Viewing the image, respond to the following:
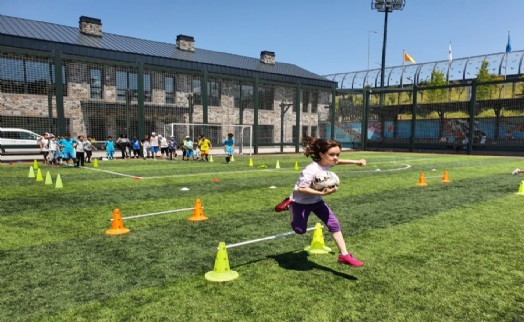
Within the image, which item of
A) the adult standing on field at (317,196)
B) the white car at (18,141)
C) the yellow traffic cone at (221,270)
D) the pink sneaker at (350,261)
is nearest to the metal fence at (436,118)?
the white car at (18,141)

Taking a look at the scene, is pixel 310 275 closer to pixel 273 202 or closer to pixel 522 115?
pixel 273 202

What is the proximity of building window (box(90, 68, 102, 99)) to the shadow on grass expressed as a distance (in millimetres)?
27753

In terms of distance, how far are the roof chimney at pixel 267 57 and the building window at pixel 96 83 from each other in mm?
26499

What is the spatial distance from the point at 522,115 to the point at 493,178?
22293mm

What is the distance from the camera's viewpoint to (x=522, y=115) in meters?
32.5

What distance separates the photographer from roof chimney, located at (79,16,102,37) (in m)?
37.4

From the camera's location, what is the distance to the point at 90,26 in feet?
124

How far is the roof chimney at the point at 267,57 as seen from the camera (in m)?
51.8

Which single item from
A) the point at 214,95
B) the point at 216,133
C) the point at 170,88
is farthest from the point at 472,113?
the point at 170,88

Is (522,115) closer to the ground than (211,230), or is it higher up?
higher up

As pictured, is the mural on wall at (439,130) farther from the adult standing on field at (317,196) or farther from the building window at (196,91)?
the adult standing on field at (317,196)

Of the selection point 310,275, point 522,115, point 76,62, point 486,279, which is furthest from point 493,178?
point 76,62

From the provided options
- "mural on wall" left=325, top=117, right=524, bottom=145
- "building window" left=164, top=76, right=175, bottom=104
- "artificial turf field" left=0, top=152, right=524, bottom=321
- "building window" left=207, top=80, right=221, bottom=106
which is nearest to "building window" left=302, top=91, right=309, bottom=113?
"mural on wall" left=325, top=117, right=524, bottom=145

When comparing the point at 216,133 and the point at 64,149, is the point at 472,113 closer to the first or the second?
the point at 216,133
